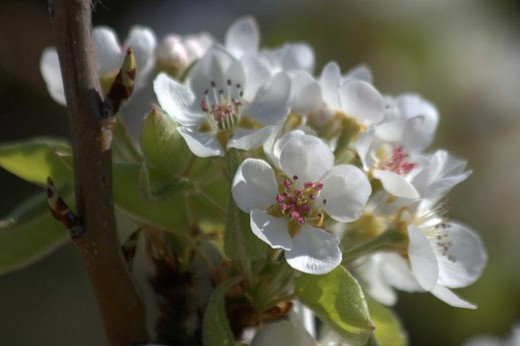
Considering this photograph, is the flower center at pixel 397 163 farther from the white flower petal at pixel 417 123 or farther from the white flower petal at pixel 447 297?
the white flower petal at pixel 447 297

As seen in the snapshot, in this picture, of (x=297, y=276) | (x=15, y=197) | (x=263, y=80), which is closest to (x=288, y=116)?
(x=263, y=80)

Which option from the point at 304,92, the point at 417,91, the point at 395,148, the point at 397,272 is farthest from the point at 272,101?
the point at 417,91

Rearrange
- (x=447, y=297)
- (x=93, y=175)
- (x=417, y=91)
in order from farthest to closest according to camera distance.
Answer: (x=417, y=91)
(x=447, y=297)
(x=93, y=175)

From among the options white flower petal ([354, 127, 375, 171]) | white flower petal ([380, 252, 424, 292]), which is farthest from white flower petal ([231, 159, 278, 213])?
white flower petal ([380, 252, 424, 292])

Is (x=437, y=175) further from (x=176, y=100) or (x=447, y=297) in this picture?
(x=176, y=100)

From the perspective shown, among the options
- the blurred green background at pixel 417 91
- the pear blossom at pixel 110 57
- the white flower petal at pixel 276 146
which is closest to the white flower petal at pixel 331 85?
the white flower petal at pixel 276 146
